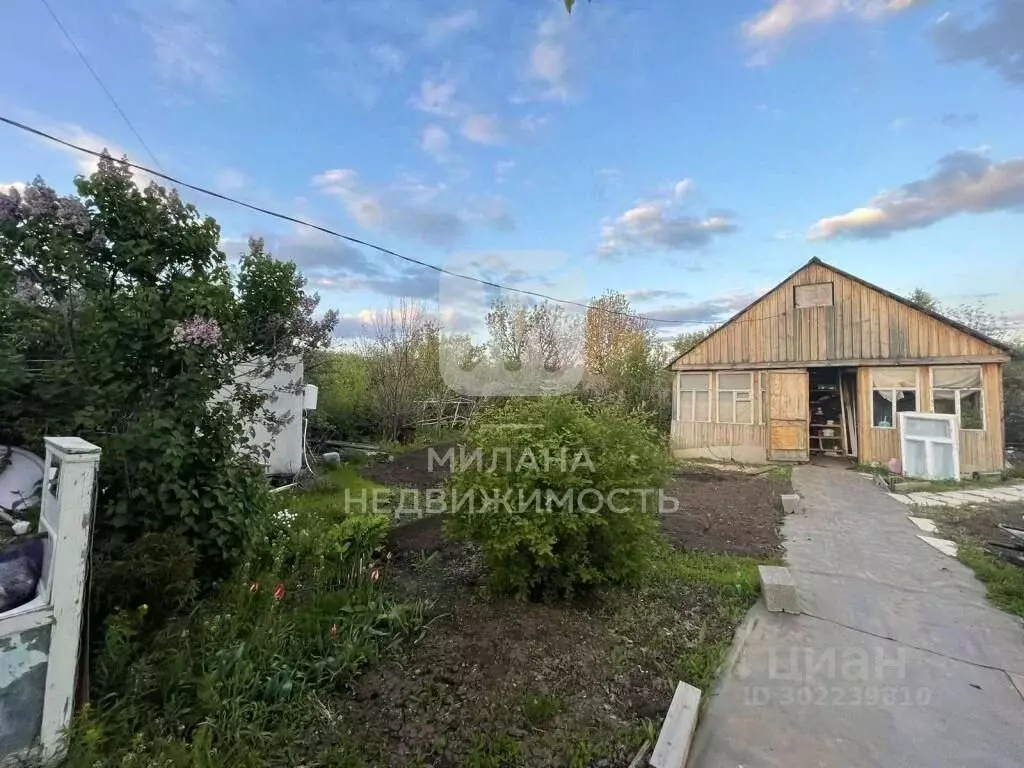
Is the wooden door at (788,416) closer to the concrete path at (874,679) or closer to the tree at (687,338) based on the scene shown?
the concrete path at (874,679)

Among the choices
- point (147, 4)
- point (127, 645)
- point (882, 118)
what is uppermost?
point (882, 118)

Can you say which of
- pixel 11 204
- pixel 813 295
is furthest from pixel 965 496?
pixel 11 204

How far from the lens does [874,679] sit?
2.52 meters

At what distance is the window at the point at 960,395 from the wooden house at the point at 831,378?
21 millimetres

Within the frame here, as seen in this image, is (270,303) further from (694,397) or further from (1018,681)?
(694,397)

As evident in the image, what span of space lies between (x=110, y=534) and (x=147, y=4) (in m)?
4.38

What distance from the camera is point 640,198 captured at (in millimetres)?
8422

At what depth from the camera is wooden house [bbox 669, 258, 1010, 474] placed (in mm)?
9156

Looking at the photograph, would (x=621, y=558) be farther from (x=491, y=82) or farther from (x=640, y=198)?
(x=640, y=198)

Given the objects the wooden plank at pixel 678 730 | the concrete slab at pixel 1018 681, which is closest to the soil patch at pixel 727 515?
the wooden plank at pixel 678 730

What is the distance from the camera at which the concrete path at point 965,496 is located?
680cm

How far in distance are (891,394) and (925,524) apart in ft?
18.0

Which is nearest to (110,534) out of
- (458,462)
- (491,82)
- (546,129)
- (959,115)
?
(458,462)

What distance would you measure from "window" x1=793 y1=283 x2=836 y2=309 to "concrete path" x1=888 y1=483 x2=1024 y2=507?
186 inches
